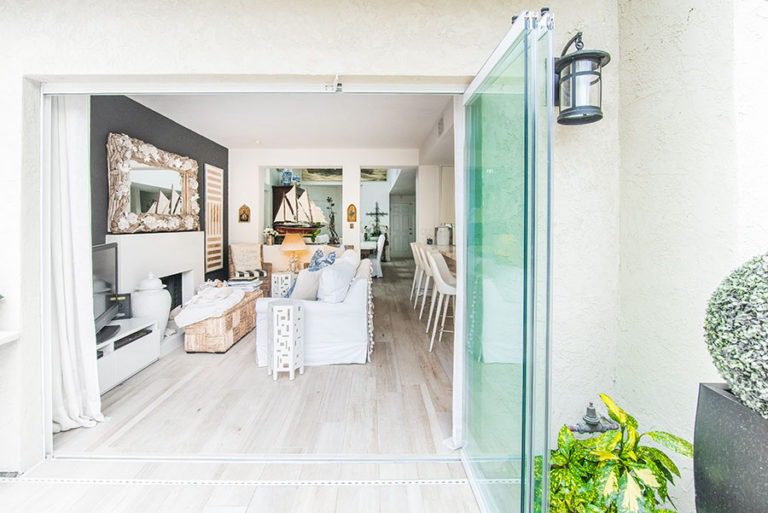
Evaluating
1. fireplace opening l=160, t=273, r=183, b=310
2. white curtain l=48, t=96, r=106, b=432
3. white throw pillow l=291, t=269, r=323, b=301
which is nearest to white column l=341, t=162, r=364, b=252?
fireplace opening l=160, t=273, r=183, b=310

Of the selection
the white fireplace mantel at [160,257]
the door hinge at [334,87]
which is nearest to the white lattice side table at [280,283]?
the white fireplace mantel at [160,257]

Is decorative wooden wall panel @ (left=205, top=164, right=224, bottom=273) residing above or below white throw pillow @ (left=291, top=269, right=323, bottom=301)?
above

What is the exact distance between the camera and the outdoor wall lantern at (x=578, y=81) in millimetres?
1710

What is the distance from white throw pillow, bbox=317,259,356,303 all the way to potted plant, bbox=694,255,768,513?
9.98 feet

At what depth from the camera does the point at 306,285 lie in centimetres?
397

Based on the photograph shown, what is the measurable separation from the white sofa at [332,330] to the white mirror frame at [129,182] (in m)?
1.74

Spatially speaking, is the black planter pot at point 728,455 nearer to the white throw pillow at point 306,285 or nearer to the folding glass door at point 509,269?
the folding glass door at point 509,269

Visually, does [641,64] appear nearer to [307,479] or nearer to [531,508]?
[531,508]

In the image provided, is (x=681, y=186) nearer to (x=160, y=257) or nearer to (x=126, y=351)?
(x=126, y=351)

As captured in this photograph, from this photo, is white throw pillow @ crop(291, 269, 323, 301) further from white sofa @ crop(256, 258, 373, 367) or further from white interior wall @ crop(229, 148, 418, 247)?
white interior wall @ crop(229, 148, 418, 247)

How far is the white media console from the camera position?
3.10 meters

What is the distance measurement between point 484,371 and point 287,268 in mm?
5827

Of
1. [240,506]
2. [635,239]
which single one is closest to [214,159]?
[240,506]

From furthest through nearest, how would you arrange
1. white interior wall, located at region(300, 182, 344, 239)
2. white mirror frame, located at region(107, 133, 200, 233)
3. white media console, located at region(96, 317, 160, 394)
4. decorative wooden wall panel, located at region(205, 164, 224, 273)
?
white interior wall, located at region(300, 182, 344, 239), decorative wooden wall panel, located at region(205, 164, 224, 273), white mirror frame, located at region(107, 133, 200, 233), white media console, located at region(96, 317, 160, 394)
